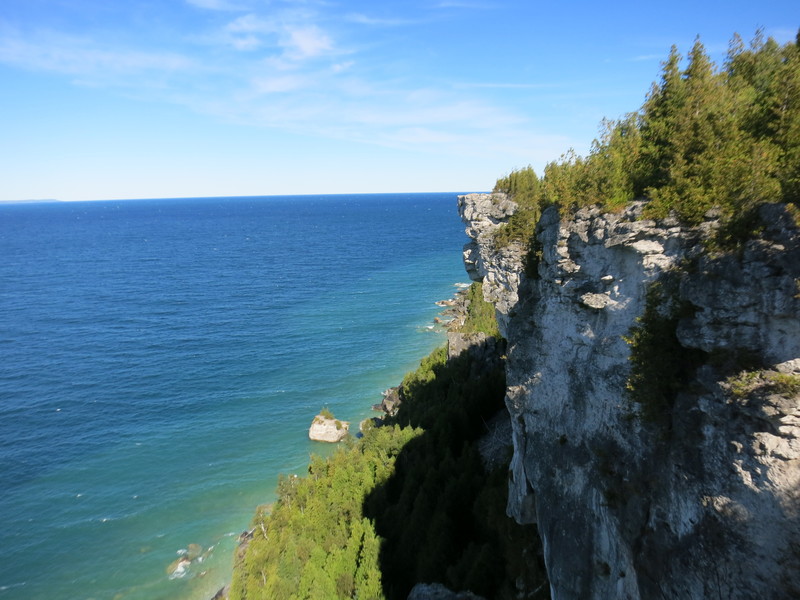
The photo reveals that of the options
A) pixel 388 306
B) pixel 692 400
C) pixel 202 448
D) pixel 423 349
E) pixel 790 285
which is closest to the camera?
pixel 790 285

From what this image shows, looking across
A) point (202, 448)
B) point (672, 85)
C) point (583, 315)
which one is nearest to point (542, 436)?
point (583, 315)

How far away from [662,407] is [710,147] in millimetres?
6016

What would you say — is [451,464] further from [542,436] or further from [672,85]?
[672,85]

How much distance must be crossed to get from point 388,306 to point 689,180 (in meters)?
64.8

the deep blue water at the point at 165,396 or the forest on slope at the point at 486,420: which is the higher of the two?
the forest on slope at the point at 486,420

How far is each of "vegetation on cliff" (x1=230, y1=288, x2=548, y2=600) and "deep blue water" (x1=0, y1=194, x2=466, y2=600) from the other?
6775 millimetres

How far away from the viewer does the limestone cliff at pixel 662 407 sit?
790 cm

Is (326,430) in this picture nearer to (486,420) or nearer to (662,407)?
(486,420)

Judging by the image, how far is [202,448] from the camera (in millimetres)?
38719

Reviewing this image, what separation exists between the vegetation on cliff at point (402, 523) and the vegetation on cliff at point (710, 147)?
14.0 metres

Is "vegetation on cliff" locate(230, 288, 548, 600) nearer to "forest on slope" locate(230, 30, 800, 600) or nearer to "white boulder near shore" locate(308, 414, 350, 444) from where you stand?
"forest on slope" locate(230, 30, 800, 600)

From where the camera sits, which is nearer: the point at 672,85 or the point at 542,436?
the point at 672,85

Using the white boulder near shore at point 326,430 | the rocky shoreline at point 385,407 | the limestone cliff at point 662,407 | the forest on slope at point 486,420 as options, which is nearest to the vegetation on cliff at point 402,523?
the forest on slope at point 486,420

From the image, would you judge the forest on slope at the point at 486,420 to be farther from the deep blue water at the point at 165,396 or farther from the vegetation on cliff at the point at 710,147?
the deep blue water at the point at 165,396
